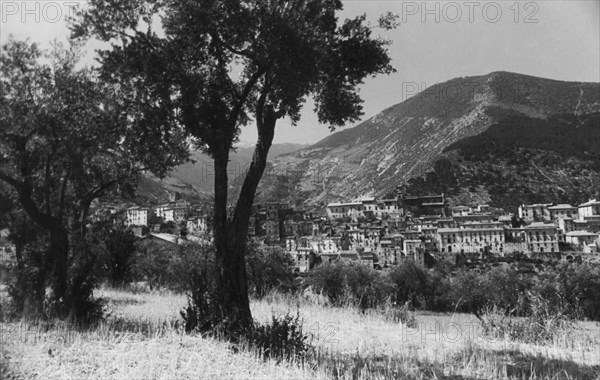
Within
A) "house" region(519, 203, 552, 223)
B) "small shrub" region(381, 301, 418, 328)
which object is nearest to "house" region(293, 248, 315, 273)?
"house" region(519, 203, 552, 223)

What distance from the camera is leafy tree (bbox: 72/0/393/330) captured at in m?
7.18

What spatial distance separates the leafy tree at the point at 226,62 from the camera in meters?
7.18

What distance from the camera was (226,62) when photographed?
Answer: 8.71m

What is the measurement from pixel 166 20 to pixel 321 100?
3.68 meters

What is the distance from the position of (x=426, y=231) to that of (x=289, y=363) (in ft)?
443

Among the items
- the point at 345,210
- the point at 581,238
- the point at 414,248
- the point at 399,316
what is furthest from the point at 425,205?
the point at 399,316

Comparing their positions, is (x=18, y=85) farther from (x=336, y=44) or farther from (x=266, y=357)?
(x=266, y=357)

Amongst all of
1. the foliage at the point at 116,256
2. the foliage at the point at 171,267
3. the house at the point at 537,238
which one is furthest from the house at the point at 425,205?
the foliage at the point at 116,256

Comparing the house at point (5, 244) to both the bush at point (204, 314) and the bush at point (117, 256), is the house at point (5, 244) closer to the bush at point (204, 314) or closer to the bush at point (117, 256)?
the bush at point (117, 256)

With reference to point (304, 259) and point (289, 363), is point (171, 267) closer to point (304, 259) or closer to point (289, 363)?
point (289, 363)

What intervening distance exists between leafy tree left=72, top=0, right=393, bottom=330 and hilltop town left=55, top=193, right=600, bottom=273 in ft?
288

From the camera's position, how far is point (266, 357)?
5859 millimetres

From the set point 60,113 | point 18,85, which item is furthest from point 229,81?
point 18,85

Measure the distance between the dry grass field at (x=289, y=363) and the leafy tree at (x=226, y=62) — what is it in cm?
134
